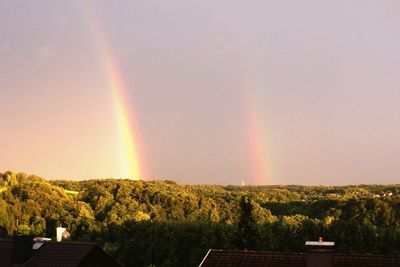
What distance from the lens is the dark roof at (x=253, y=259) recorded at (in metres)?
26.3

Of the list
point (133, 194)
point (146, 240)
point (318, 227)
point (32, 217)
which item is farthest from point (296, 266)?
point (133, 194)

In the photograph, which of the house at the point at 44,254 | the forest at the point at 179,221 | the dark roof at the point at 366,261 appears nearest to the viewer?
the dark roof at the point at 366,261

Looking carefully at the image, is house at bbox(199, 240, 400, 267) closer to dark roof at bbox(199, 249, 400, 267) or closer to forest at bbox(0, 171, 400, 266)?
dark roof at bbox(199, 249, 400, 267)

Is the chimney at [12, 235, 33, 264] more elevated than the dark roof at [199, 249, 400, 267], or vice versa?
the chimney at [12, 235, 33, 264]

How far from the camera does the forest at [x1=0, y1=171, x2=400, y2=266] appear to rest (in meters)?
65.0

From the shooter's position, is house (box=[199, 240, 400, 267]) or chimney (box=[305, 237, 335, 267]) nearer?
chimney (box=[305, 237, 335, 267])

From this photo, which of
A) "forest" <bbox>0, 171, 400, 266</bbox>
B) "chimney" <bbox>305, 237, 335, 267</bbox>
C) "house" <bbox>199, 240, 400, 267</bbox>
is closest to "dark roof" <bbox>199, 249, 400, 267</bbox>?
"house" <bbox>199, 240, 400, 267</bbox>

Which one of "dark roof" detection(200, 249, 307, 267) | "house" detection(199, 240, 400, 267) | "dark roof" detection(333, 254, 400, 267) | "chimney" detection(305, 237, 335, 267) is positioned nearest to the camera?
"chimney" detection(305, 237, 335, 267)

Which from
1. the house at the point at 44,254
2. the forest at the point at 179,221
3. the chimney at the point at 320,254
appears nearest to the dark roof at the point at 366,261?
the chimney at the point at 320,254

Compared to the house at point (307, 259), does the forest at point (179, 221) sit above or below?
above

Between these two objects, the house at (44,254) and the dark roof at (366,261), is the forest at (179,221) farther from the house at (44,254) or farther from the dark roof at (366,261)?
the dark roof at (366,261)

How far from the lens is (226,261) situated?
89.8 feet

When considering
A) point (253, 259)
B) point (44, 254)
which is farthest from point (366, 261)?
point (44, 254)

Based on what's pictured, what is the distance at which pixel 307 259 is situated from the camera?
23.7 meters
